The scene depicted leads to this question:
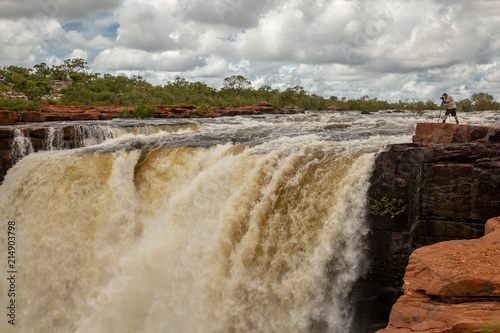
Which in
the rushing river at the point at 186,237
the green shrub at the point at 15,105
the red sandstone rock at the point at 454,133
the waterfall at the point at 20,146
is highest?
the green shrub at the point at 15,105

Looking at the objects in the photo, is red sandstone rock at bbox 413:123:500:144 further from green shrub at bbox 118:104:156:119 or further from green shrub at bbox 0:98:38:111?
green shrub at bbox 0:98:38:111

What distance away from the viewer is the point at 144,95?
3803 cm

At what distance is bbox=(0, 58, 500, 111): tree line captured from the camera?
33.6 m

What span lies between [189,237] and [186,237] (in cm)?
10

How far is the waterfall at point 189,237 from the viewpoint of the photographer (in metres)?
7.90

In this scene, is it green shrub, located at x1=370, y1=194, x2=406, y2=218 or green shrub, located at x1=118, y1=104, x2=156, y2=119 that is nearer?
green shrub, located at x1=370, y1=194, x2=406, y2=218

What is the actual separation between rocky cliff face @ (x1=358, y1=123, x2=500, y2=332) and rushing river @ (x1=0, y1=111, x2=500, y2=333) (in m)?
0.37

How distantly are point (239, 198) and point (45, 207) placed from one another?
5628mm

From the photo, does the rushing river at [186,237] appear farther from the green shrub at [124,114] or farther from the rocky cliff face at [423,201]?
the green shrub at [124,114]

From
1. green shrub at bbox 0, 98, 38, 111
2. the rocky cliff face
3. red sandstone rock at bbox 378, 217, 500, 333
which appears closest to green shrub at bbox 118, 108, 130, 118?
green shrub at bbox 0, 98, 38, 111

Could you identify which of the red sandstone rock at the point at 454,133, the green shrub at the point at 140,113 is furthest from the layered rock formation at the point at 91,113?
the red sandstone rock at the point at 454,133

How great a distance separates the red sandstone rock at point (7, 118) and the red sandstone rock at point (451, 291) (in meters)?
17.9

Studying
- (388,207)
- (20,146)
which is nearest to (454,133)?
(388,207)

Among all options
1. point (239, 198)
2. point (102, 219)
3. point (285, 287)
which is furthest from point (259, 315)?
point (102, 219)
